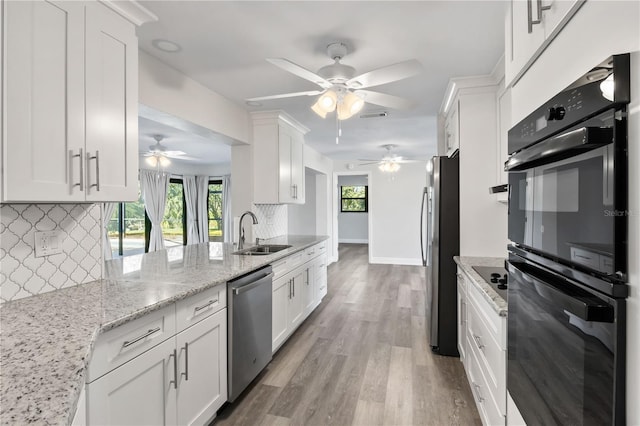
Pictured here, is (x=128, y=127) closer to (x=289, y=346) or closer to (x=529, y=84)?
(x=529, y=84)

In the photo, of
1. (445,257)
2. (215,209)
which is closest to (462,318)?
(445,257)

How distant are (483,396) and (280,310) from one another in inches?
68.3

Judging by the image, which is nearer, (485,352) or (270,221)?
(485,352)

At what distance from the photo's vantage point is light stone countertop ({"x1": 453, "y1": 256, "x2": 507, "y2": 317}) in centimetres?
154

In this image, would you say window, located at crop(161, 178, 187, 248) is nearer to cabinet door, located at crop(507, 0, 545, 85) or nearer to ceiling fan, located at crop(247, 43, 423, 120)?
ceiling fan, located at crop(247, 43, 423, 120)

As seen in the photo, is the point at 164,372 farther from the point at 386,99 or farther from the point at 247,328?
the point at 386,99

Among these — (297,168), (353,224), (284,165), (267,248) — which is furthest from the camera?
(353,224)

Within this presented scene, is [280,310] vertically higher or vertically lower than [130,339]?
lower

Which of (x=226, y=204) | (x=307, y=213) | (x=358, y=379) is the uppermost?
(x=226, y=204)

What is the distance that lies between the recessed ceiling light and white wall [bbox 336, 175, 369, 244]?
30.2 ft

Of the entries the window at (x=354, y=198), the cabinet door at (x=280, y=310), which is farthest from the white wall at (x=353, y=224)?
the cabinet door at (x=280, y=310)

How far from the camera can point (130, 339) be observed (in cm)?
142

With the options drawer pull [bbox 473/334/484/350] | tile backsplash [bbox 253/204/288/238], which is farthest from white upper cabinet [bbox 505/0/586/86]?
tile backsplash [bbox 253/204/288/238]

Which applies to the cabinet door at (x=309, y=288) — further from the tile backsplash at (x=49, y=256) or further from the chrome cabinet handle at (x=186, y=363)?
the tile backsplash at (x=49, y=256)
